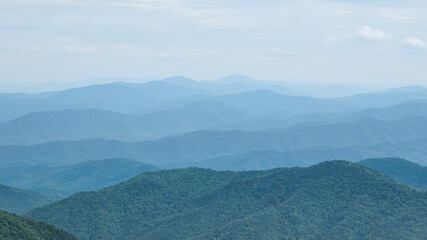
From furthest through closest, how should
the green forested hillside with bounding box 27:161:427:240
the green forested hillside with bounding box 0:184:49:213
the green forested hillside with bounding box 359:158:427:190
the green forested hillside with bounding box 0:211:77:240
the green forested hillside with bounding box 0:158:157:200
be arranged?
the green forested hillside with bounding box 0:158:157:200
the green forested hillside with bounding box 0:184:49:213
the green forested hillside with bounding box 359:158:427:190
the green forested hillside with bounding box 27:161:427:240
the green forested hillside with bounding box 0:211:77:240

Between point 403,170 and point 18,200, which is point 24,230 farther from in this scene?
point 403,170

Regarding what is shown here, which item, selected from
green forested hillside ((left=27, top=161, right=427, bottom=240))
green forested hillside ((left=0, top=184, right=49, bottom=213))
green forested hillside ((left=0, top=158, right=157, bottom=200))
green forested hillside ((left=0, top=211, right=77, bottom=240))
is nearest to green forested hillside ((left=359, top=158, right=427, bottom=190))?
green forested hillside ((left=27, top=161, right=427, bottom=240))

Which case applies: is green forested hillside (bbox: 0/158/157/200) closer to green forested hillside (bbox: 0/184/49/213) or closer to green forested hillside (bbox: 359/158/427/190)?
green forested hillside (bbox: 0/184/49/213)

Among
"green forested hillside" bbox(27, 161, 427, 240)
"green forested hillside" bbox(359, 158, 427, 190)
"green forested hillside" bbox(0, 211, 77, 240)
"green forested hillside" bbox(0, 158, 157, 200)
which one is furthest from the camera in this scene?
"green forested hillside" bbox(0, 158, 157, 200)

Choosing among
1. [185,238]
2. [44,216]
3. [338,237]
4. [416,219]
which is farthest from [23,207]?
[416,219]

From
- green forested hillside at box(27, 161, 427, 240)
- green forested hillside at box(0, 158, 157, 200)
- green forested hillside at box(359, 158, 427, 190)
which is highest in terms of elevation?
green forested hillside at box(27, 161, 427, 240)

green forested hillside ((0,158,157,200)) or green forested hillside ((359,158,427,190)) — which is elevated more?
green forested hillside ((359,158,427,190))

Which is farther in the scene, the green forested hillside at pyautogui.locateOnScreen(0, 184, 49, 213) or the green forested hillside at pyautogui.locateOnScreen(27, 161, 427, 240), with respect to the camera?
the green forested hillside at pyautogui.locateOnScreen(0, 184, 49, 213)

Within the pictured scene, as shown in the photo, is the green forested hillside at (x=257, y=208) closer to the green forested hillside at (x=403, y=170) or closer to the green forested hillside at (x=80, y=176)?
the green forested hillside at (x=403, y=170)

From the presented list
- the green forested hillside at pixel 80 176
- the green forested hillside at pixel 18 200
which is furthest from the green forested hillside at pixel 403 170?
the green forested hillside at pixel 18 200
